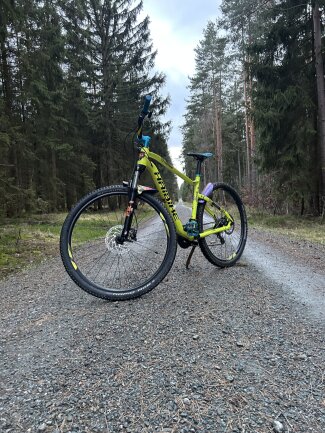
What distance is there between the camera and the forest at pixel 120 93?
10.8 m

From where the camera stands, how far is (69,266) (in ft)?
8.73

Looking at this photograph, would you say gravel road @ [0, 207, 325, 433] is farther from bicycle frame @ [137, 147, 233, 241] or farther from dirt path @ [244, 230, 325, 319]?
bicycle frame @ [137, 147, 233, 241]

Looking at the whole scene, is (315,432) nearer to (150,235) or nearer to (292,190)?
(150,235)

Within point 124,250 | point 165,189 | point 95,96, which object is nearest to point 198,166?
point 165,189

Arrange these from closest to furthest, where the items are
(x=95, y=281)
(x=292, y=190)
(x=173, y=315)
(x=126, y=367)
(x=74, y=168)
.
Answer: (x=126, y=367) → (x=173, y=315) → (x=95, y=281) → (x=292, y=190) → (x=74, y=168)

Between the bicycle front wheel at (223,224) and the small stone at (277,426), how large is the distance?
2.27 metres

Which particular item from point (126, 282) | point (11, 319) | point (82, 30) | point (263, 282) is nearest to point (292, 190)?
point (263, 282)

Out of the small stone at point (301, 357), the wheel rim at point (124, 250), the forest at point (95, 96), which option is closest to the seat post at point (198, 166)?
the wheel rim at point (124, 250)

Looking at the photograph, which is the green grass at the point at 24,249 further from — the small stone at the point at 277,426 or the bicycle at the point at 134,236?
the small stone at the point at 277,426

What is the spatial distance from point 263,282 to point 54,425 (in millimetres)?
2478

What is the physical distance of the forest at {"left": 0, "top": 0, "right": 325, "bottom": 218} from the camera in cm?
1075

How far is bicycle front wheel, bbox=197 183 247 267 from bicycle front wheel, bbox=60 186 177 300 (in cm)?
63

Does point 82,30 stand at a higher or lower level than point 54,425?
higher

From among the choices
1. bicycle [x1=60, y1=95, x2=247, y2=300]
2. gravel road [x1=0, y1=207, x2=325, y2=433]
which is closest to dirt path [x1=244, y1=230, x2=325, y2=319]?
gravel road [x1=0, y1=207, x2=325, y2=433]
